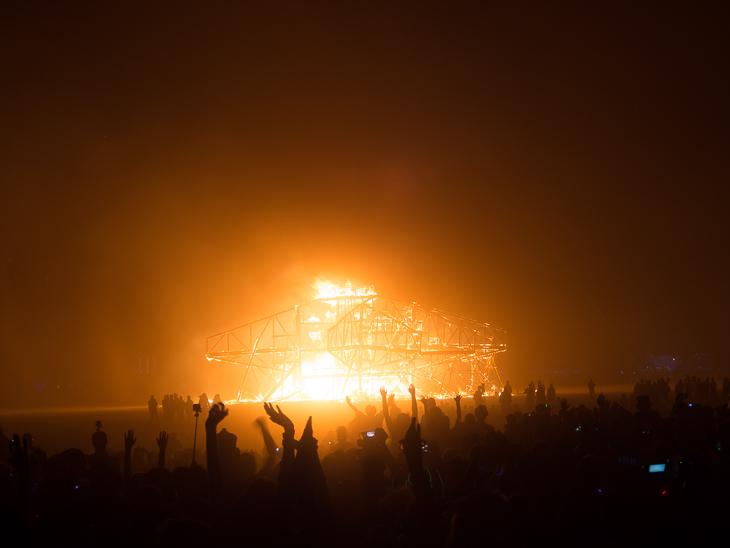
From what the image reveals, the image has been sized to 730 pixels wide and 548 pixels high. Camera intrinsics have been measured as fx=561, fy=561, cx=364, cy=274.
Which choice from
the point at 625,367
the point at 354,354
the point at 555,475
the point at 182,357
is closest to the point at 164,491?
the point at 555,475

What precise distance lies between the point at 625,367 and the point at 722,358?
1264cm

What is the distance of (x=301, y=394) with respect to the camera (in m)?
41.2

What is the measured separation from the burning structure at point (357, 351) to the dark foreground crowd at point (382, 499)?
99.1 ft

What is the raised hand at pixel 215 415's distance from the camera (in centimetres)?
632

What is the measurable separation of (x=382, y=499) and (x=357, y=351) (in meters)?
35.3

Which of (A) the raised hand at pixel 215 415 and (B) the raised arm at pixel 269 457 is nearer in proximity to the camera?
(A) the raised hand at pixel 215 415

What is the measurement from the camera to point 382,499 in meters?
5.14

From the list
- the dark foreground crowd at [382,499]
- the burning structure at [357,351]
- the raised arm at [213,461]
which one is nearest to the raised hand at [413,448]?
the dark foreground crowd at [382,499]

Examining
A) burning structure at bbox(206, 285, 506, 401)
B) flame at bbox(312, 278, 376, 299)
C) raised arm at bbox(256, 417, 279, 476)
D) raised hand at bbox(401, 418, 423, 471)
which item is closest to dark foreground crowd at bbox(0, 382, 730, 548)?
raised hand at bbox(401, 418, 423, 471)

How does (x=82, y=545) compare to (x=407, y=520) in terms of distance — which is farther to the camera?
(x=407, y=520)

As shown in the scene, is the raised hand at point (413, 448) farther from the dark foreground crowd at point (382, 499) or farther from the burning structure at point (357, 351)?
the burning structure at point (357, 351)

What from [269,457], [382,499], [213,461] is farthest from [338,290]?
[382,499]

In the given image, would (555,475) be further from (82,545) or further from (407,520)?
(82,545)

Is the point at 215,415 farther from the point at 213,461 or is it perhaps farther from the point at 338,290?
the point at 338,290
